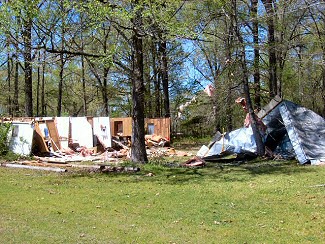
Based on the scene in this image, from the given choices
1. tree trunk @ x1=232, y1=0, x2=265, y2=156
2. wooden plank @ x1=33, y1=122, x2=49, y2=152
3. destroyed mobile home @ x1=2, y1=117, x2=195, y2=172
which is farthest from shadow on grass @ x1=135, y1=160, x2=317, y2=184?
wooden plank @ x1=33, y1=122, x2=49, y2=152

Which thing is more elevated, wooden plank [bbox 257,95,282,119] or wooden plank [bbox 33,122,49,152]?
→ wooden plank [bbox 257,95,282,119]

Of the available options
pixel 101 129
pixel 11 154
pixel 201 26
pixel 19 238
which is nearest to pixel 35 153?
pixel 11 154

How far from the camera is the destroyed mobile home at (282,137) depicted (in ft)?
47.0

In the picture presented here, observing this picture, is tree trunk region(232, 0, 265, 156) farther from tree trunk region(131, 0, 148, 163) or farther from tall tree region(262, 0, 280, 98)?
tree trunk region(131, 0, 148, 163)

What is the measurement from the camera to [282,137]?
53.0 ft

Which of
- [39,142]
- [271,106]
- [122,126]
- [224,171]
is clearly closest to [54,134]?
[39,142]

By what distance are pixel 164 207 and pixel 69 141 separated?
1346 cm

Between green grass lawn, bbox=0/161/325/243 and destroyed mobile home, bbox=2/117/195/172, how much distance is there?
5.30 m

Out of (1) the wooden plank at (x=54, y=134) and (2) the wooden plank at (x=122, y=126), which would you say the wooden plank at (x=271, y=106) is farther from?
(2) the wooden plank at (x=122, y=126)

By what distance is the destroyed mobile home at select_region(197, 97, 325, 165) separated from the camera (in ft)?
47.0

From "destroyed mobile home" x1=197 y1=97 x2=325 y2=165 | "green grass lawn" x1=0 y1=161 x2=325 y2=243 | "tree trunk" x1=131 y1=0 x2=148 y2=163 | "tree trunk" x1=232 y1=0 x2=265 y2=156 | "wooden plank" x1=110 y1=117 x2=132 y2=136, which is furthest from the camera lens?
"wooden plank" x1=110 y1=117 x2=132 y2=136

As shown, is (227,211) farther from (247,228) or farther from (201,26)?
(201,26)

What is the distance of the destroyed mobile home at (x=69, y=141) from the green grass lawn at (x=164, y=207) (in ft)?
17.4

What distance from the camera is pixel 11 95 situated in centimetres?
3731
